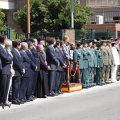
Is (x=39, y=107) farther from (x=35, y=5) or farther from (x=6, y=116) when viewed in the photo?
(x=35, y=5)

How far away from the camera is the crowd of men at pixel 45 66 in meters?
13.5

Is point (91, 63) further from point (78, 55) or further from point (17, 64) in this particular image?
point (17, 64)

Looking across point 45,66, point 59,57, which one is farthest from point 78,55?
point 45,66

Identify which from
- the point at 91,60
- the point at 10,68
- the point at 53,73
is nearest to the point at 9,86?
the point at 10,68

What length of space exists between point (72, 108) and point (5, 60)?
229 centimetres

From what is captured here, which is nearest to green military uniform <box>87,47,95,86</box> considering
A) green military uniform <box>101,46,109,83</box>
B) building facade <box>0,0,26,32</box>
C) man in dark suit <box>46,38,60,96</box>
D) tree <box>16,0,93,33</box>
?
green military uniform <box>101,46,109,83</box>

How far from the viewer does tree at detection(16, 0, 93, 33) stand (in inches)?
1422

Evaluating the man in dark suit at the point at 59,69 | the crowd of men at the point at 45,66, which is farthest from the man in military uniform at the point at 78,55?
the man in dark suit at the point at 59,69

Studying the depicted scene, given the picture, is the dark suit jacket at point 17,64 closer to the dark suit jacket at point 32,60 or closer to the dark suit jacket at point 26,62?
the dark suit jacket at point 26,62

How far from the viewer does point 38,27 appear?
37.7 m

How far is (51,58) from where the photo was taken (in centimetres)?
1595

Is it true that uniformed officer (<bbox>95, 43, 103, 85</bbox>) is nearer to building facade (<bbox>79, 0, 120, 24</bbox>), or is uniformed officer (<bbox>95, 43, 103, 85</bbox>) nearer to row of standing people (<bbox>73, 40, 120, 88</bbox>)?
row of standing people (<bbox>73, 40, 120, 88</bbox>)

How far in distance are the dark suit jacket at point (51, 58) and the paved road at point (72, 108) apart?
1079mm

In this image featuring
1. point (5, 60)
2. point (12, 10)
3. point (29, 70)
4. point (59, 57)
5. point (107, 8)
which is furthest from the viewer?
point (107, 8)
